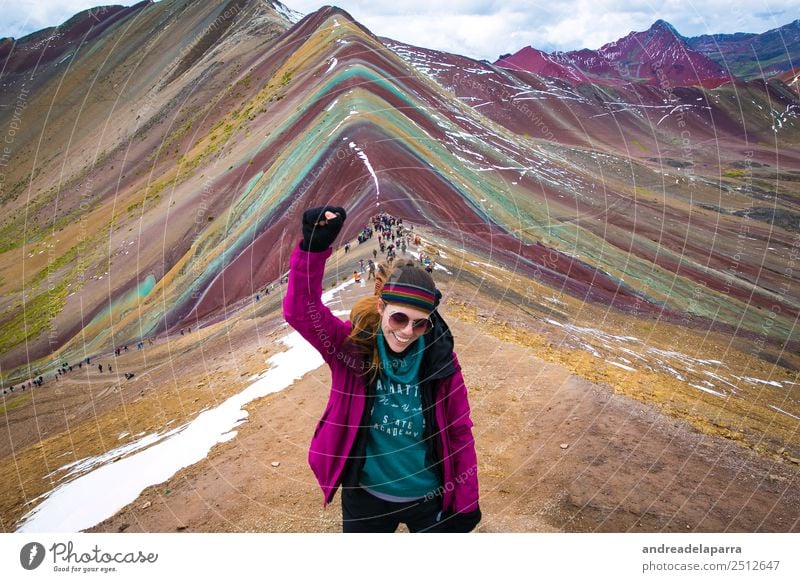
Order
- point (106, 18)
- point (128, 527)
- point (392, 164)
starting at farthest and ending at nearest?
point (106, 18), point (392, 164), point (128, 527)

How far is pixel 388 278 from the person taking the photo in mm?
2865

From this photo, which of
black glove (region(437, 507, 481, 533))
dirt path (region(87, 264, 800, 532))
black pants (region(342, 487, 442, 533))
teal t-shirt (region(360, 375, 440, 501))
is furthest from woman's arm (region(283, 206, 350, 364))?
dirt path (region(87, 264, 800, 532))

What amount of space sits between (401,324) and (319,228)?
0.62m

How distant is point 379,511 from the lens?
2.92 meters

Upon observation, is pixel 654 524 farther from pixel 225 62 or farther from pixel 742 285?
pixel 225 62

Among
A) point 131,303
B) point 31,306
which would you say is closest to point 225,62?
point 31,306

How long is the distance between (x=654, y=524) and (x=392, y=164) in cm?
1231

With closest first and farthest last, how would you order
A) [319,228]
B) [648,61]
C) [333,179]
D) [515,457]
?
[319,228] < [515,457] < [333,179] < [648,61]

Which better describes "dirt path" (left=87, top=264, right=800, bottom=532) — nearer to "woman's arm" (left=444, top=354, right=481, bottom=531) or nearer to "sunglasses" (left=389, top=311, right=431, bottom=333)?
"woman's arm" (left=444, top=354, right=481, bottom=531)

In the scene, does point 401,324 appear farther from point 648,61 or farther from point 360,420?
point 648,61

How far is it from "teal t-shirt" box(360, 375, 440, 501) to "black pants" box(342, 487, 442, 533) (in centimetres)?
5

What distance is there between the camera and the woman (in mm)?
2842

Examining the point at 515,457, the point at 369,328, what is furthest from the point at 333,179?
the point at 369,328

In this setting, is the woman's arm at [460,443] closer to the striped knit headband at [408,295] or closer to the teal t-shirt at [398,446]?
the teal t-shirt at [398,446]
